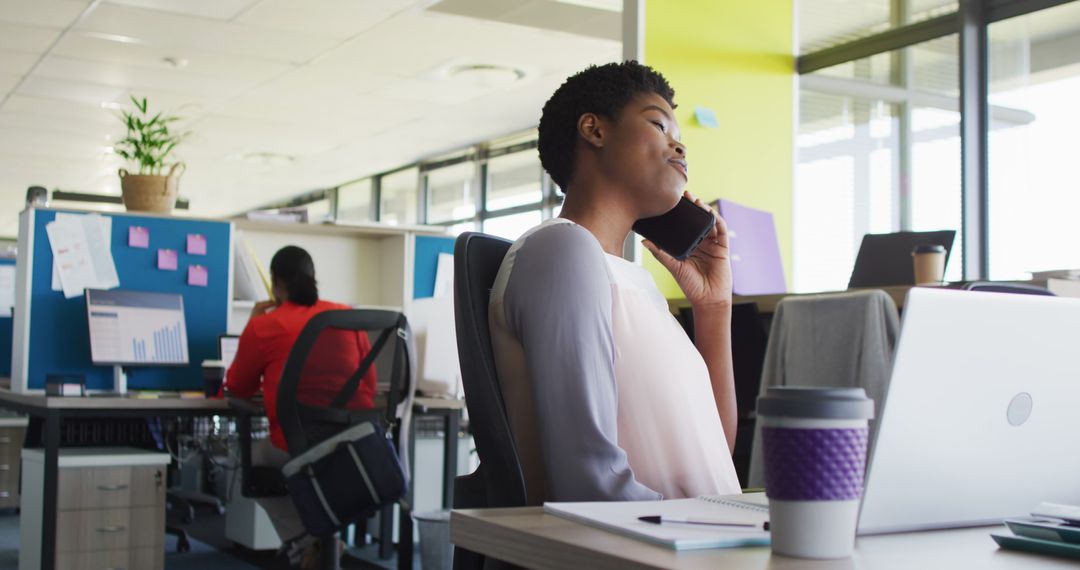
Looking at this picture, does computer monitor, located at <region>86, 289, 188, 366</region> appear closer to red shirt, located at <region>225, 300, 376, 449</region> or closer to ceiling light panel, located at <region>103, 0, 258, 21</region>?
red shirt, located at <region>225, 300, 376, 449</region>

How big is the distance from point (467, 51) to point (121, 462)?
4318 millimetres

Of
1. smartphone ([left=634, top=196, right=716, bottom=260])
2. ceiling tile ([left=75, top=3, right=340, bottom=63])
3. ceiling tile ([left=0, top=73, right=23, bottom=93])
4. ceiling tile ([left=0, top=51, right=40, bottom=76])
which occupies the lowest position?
smartphone ([left=634, top=196, right=716, bottom=260])

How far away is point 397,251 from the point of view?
5.37m

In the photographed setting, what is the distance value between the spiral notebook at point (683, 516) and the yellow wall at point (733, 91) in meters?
3.48

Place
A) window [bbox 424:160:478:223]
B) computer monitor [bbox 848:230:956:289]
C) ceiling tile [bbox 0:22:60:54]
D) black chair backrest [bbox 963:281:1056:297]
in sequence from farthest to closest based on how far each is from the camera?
window [bbox 424:160:478:223] < ceiling tile [bbox 0:22:60:54] < computer monitor [bbox 848:230:956:289] < black chair backrest [bbox 963:281:1056:297]

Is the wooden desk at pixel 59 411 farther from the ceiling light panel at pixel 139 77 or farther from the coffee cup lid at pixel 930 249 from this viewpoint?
the ceiling light panel at pixel 139 77

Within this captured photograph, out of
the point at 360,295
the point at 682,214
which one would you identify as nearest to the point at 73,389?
the point at 360,295

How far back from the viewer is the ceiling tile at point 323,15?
624 centimetres

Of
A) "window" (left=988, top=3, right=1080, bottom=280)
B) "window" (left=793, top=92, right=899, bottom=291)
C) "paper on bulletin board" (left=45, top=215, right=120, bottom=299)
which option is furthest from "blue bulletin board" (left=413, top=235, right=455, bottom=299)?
"window" (left=988, top=3, right=1080, bottom=280)

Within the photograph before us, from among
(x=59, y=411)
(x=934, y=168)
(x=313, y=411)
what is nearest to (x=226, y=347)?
(x=59, y=411)

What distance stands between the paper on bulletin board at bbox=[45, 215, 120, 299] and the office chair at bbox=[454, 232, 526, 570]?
3333 mm

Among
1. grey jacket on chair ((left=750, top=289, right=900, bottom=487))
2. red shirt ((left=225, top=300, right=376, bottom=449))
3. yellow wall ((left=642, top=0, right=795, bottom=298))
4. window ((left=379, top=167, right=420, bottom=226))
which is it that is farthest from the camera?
window ((left=379, top=167, right=420, bottom=226))

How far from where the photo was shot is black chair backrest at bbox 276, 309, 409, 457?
3.36 meters

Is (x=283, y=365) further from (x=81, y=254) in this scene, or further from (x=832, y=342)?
(x=832, y=342)
